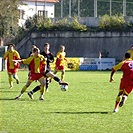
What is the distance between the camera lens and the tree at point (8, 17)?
68.0 meters

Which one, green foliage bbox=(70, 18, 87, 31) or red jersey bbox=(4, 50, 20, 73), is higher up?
green foliage bbox=(70, 18, 87, 31)

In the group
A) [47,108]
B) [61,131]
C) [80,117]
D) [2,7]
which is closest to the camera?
[61,131]

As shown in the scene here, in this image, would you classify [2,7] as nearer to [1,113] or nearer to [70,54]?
[70,54]

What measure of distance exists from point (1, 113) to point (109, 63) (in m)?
37.1

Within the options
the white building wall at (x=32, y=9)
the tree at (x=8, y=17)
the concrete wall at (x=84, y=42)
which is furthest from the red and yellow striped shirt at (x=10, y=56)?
the white building wall at (x=32, y=9)

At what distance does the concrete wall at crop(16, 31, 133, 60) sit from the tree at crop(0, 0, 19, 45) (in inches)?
201

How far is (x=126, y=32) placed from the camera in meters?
58.1

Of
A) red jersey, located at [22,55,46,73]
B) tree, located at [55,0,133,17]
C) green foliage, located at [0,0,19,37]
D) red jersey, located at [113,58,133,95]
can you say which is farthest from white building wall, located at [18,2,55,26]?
red jersey, located at [113,58,133,95]

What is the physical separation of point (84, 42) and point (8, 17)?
1142 cm

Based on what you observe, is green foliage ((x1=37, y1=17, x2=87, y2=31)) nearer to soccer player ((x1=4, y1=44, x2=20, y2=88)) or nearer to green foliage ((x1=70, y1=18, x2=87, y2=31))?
green foliage ((x1=70, y1=18, x2=87, y2=31))

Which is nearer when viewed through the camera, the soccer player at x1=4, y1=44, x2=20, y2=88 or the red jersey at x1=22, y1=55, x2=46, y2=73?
the red jersey at x1=22, y1=55, x2=46, y2=73

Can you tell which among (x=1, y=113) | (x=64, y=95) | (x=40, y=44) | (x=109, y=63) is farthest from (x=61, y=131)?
(x=40, y=44)

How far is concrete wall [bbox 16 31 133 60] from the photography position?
58312 millimetres

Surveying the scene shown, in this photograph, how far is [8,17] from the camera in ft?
224
